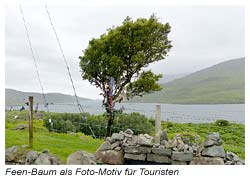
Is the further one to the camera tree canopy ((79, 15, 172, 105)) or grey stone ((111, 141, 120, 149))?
tree canopy ((79, 15, 172, 105))

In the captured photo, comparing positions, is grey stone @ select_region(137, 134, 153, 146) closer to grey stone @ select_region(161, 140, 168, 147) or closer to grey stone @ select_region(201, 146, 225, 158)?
grey stone @ select_region(161, 140, 168, 147)

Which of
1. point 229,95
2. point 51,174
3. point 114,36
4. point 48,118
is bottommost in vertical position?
point 51,174

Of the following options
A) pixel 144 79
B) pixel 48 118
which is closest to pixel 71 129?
pixel 48 118

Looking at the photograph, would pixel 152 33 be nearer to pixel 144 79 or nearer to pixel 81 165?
pixel 144 79

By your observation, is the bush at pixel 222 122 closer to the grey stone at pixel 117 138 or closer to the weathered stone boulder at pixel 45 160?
the grey stone at pixel 117 138

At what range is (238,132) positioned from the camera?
8867 mm

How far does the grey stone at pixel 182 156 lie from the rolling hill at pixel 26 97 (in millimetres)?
2780

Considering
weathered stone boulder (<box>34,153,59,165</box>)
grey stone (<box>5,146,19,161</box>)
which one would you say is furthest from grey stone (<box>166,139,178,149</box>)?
grey stone (<box>5,146,19,161</box>)

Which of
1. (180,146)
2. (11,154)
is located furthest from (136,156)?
(11,154)

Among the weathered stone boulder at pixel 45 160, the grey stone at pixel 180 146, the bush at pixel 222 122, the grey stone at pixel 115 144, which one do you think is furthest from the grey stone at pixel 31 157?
the bush at pixel 222 122

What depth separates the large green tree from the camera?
33.2 ft

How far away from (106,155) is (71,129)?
123 inches

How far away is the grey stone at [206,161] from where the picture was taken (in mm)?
6535

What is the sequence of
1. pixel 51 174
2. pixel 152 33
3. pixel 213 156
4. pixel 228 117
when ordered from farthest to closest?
pixel 152 33, pixel 228 117, pixel 213 156, pixel 51 174
